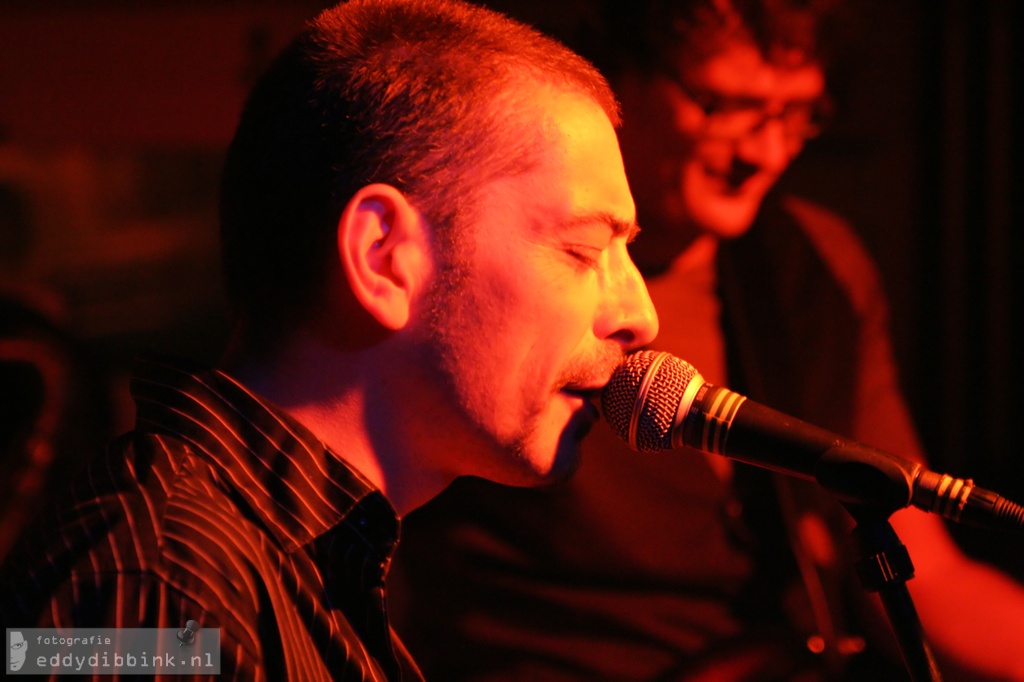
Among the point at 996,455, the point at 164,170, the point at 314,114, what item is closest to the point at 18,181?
the point at 164,170

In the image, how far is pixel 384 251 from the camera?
125 centimetres

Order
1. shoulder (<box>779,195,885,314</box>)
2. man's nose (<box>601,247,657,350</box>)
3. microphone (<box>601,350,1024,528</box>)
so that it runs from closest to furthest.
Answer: microphone (<box>601,350,1024,528</box>), man's nose (<box>601,247,657,350</box>), shoulder (<box>779,195,885,314</box>)

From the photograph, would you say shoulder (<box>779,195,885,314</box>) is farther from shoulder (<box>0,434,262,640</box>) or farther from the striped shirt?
shoulder (<box>0,434,262,640</box>)

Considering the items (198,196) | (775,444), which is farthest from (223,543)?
(198,196)

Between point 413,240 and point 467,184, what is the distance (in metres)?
0.11

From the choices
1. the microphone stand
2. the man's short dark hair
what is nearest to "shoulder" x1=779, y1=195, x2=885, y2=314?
the man's short dark hair

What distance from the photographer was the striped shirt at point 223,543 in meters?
0.93

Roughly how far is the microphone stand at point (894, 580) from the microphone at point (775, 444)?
0.04m

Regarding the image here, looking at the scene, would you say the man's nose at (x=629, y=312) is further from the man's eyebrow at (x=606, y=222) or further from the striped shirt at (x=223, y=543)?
the striped shirt at (x=223, y=543)

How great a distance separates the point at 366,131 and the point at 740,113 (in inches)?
37.1

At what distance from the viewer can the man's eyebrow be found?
1300 mm

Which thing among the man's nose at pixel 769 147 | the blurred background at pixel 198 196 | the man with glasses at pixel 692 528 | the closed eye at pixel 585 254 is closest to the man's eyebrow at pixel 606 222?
the closed eye at pixel 585 254

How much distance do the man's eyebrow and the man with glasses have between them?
1.57 feet

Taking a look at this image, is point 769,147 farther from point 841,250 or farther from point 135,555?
point 135,555
